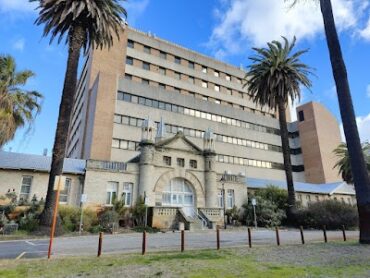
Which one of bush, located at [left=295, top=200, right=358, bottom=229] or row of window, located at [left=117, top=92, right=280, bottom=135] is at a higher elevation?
row of window, located at [left=117, top=92, right=280, bottom=135]

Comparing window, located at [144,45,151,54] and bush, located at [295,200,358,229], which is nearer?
bush, located at [295,200,358,229]

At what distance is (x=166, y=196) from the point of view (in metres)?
30.7

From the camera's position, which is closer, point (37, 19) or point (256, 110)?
point (37, 19)

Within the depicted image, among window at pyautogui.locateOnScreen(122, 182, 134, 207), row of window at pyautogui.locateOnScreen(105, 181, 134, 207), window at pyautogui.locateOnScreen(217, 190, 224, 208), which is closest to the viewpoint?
row of window at pyautogui.locateOnScreen(105, 181, 134, 207)

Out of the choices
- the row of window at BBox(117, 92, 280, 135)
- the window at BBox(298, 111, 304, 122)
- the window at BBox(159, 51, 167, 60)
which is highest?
the window at BBox(159, 51, 167, 60)

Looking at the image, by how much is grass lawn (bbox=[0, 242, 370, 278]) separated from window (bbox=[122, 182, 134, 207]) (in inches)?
750

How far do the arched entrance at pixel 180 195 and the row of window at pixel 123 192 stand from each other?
3.44m

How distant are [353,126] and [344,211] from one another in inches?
754

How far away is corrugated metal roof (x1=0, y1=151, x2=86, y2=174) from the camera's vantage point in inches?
1048

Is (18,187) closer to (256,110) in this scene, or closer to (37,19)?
(37,19)

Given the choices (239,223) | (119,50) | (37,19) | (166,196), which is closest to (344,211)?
(239,223)

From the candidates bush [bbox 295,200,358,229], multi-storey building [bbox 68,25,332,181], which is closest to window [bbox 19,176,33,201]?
multi-storey building [bbox 68,25,332,181]

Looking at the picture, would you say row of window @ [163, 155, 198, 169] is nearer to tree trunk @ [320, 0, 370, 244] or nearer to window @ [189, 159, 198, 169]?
window @ [189, 159, 198, 169]

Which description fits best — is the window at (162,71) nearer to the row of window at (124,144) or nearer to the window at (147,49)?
the window at (147,49)
